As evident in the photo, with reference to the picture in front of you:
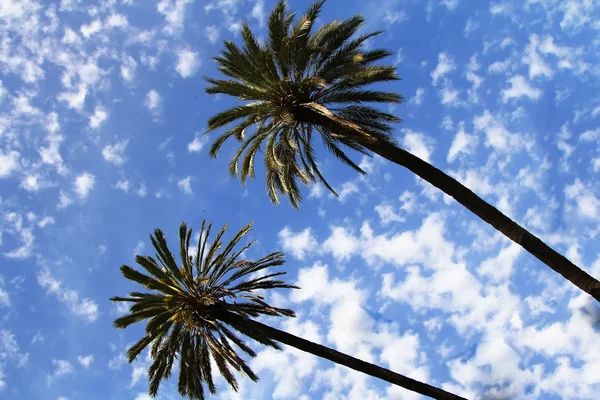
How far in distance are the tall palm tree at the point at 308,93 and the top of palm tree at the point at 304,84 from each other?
1.1 inches

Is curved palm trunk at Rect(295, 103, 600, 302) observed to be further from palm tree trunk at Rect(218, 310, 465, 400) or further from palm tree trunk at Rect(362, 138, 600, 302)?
palm tree trunk at Rect(218, 310, 465, 400)

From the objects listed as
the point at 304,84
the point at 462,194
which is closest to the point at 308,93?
the point at 304,84

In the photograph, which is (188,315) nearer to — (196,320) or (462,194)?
(196,320)

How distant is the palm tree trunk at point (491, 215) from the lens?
1087cm

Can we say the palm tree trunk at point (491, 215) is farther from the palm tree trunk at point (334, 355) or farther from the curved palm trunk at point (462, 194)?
the palm tree trunk at point (334, 355)

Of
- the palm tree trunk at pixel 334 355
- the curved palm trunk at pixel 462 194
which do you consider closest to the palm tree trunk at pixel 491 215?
the curved palm trunk at pixel 462 194

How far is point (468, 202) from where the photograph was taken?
1230 centimetres

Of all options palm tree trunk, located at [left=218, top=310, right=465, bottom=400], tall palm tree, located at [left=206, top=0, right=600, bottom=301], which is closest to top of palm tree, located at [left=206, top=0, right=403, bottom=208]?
tall palm tree, located at [left=206, top=0, right=600, bottom=301]

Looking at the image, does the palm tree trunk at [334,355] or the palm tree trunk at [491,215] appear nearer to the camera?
the palm tree trunk at [491,215]

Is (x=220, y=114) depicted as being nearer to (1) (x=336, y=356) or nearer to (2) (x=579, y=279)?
(1) (x=336, y=356)

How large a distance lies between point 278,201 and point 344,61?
5.45 meters

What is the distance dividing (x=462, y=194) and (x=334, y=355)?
528cm

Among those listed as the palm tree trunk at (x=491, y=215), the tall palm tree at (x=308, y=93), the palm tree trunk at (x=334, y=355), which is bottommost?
the palm tree trunk at (x=334, y=355)

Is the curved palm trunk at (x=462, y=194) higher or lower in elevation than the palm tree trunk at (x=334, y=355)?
higher
